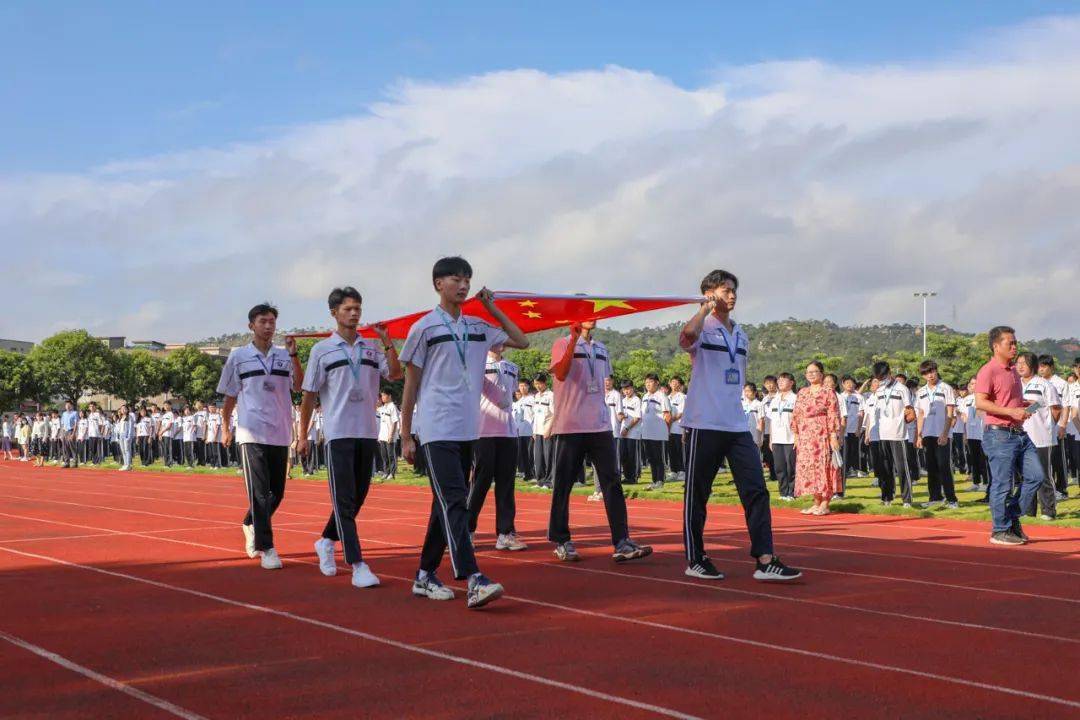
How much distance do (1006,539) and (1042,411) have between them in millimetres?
2635

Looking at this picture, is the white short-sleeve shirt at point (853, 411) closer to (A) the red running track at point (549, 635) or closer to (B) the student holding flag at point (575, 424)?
(A) the red running track at point (549, 635)

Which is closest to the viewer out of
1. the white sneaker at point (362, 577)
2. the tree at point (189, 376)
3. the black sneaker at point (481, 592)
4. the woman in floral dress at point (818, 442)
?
the black sneaker at point (481, 592)

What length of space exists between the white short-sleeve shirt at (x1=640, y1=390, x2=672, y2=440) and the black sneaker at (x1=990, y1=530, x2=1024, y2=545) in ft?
36.2

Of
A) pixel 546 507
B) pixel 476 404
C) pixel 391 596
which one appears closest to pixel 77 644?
pixel 391 596

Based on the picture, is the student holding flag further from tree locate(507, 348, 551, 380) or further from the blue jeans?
tree locate(507, 348, 551, 380)

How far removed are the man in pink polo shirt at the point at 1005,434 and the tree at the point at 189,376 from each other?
78.1m

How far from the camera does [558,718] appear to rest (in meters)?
4.18

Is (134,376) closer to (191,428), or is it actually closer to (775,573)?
(191,428)

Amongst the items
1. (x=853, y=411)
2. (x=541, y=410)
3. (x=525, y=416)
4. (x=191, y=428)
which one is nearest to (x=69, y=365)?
(x=191, y=428)

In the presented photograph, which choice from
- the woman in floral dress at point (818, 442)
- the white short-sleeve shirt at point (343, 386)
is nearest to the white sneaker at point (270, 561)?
the white short-sleeve shirt at point (343, 386)

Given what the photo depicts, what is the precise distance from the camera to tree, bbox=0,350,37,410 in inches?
2766

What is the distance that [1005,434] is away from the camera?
10078 mm

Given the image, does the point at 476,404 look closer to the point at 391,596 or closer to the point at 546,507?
the point at 391,596

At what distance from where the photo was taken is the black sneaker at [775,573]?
7.50 m
